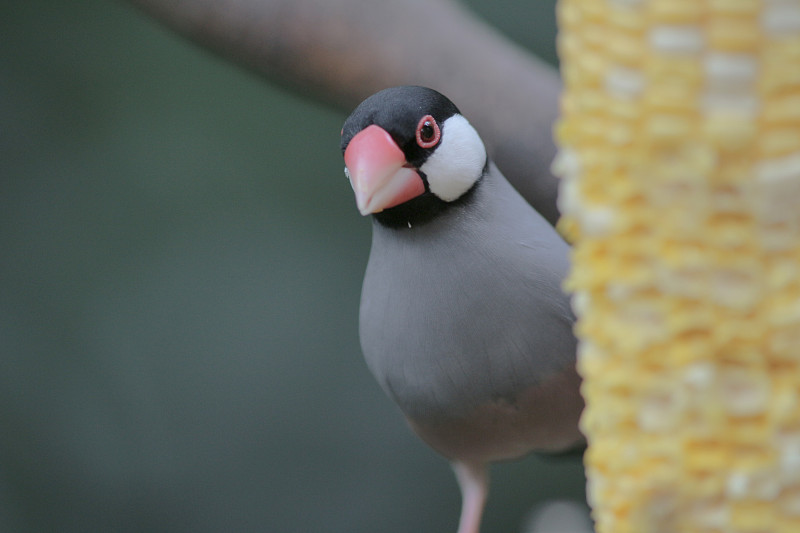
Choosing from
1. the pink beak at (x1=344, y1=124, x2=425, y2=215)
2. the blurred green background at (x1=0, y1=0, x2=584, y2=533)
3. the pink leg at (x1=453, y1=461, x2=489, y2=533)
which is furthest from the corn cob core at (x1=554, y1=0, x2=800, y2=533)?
the blurred green background at (x1=0, y1=0, x2=584, y2=533)

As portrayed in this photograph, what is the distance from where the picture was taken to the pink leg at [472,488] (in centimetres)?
89

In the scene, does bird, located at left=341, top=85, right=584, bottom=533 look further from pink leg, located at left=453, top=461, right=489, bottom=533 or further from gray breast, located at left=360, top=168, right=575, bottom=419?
pink leg, located at left=453, top=461, right=489, bottom=533

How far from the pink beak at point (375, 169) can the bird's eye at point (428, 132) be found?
0.9 inches

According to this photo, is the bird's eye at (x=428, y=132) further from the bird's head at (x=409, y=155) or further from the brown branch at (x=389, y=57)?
the brown branch at (x=389, y=57)

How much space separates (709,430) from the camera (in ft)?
1.08

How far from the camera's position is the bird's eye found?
67 cm

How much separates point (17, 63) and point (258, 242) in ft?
1.98

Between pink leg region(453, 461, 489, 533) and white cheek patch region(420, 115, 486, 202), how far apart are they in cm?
30

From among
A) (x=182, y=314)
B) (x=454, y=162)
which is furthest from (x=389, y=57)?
(x=182, y=314)

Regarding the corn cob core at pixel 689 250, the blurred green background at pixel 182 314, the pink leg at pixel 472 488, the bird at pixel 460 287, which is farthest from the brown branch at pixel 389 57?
the blurred green background at pixel 182 314

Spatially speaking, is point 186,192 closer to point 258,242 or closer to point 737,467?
point 258,242

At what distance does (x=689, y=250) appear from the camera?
1.03ft

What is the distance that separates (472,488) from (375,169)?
1.32 feet

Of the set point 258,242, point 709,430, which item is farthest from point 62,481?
point 709,430
